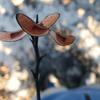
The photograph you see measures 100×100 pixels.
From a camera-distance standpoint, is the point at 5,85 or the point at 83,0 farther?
the point at 83,0

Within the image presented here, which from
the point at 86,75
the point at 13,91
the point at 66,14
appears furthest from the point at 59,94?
the point at 66,14

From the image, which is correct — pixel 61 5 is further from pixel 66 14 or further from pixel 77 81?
pixel 77 81

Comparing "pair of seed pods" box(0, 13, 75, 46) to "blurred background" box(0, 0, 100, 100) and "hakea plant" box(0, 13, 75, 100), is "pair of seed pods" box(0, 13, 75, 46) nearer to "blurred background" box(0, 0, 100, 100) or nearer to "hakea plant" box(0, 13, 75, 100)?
"hakea plant" box(0, 13, 75, 100)

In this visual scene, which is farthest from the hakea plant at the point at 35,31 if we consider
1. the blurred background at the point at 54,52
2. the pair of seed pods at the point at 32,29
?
the blurred background at the point at 54,52

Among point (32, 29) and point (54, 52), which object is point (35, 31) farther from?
point (54, 52)

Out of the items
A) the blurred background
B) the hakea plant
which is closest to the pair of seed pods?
the hakea plant

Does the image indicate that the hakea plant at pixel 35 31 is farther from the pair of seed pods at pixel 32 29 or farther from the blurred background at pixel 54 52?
the blurred background at pixel 54 52

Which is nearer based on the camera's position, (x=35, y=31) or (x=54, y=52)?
(x=35, y=31)

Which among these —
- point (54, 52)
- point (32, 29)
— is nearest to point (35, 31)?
point (32, 29)
